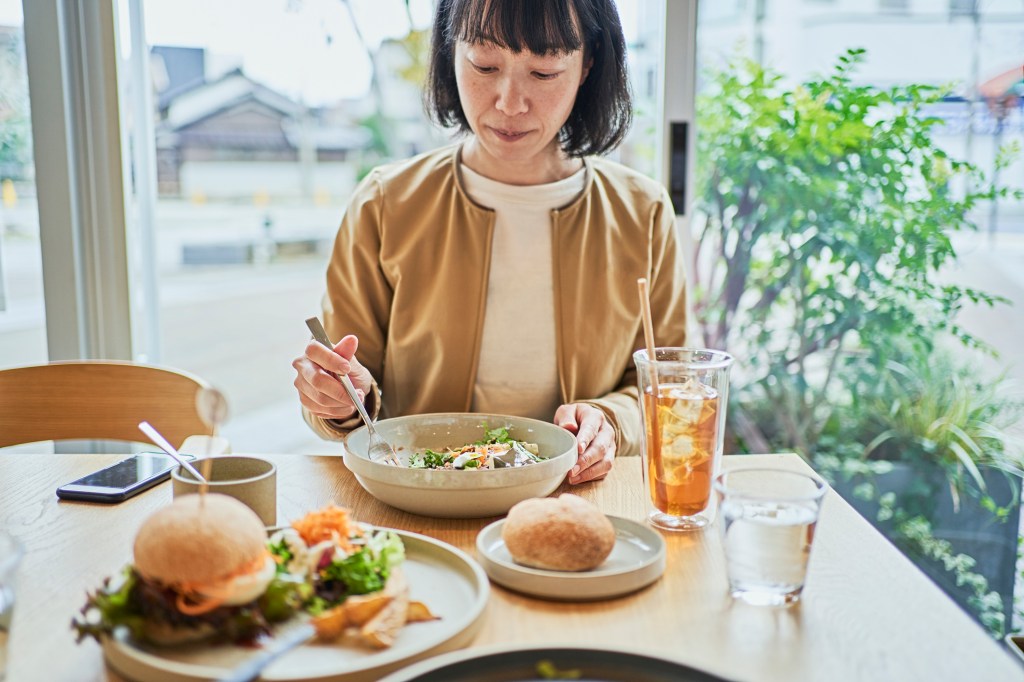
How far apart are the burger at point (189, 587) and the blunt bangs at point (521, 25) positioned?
3.29 ft

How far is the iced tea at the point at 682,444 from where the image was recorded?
3.68 ft

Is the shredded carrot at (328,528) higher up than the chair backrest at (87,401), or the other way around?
the shredded carrot at (328,528)

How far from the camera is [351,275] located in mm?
1741

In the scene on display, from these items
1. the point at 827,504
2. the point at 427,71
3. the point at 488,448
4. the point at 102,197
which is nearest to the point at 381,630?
the point at 488,448

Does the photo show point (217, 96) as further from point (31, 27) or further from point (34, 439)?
point (34, 439)

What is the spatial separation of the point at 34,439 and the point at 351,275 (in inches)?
26.9

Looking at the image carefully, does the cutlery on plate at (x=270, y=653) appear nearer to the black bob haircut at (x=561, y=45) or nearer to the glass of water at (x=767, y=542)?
the glass of water at (x=767, y=542)

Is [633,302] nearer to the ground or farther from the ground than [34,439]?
farther from the ground

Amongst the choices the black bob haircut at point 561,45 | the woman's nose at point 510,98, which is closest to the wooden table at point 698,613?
the woman's nose at point 510,98

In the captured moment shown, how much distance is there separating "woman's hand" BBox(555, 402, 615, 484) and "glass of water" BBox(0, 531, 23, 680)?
0.72 m

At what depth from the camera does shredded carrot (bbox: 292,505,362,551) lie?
94 centimetres

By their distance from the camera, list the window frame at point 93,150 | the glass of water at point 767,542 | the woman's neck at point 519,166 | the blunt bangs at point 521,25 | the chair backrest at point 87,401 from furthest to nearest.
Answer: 1. the window frame at point 93,150
2. the woman's neck at point 519,166
3. the chair backrest at point 87,401
4. the blunt bangs at point 521,25
5. the glass of water at point 767,542

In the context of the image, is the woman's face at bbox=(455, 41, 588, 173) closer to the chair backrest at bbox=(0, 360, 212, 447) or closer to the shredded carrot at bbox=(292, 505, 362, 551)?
the chair backrest at bbox=(0, 360, 212, 447)

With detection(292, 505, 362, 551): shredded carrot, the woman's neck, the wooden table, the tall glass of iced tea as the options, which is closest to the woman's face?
the woman's neck
